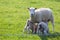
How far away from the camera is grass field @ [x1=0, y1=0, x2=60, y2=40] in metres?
11.9

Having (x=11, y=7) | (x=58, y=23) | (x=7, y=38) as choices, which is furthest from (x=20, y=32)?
(x=11, y=7)

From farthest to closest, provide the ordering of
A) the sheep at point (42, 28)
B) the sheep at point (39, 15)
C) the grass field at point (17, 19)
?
the sheep at point (39, 15), the sheep at point (42, 28), the grass field at point (17, 19)

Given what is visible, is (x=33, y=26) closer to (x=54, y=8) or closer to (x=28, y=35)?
(x=28, y=35)

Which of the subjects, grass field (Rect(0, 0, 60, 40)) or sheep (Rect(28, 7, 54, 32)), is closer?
grass field (Rect(0, 0, 60, 40))

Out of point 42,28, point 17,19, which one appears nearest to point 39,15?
point 42,28

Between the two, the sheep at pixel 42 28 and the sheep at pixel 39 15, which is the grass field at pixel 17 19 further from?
the sheep at pixel 39 15

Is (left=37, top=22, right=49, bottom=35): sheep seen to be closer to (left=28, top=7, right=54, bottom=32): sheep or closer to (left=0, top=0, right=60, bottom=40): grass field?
(left=0, top=0, right=60, bottom=40): grass field

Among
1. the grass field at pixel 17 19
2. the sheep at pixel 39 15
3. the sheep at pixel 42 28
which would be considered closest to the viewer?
the grass field at pixel 17 19

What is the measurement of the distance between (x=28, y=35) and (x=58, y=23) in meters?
3.91

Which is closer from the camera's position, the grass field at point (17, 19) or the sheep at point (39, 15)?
the grass field at point (17, 19)

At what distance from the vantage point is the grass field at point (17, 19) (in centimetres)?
1190

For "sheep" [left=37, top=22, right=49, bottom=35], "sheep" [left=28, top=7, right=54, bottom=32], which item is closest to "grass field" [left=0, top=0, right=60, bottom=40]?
"sheep" [left=37, top=22, right=49, bottom=35]

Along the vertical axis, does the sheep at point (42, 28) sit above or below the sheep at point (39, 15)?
below

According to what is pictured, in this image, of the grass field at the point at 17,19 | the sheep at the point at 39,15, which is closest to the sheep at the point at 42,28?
the grass field at the point at 17,19
